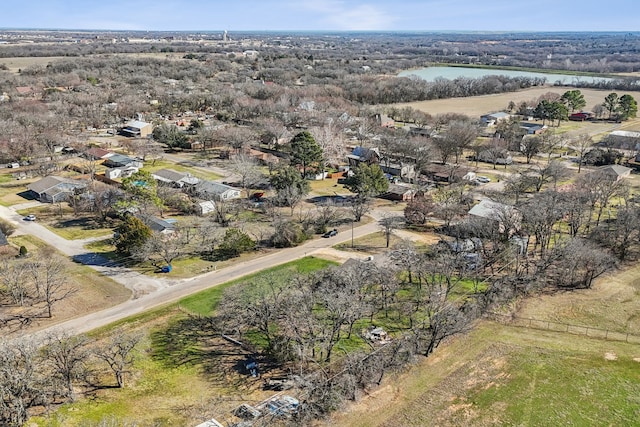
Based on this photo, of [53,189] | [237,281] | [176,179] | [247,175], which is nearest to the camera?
[237,281]

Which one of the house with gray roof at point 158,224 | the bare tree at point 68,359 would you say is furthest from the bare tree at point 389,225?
the bare tree at point 68,359

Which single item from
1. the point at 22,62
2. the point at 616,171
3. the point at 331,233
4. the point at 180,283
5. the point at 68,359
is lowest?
the point at 180,283

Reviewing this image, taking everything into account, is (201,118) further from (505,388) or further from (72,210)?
(505,388)

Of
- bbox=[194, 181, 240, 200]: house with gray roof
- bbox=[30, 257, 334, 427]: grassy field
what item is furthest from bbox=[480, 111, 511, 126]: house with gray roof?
bbox=[30, 257, 334, 427]: grassy field

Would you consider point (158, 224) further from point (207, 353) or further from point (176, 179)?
point (207, 353)

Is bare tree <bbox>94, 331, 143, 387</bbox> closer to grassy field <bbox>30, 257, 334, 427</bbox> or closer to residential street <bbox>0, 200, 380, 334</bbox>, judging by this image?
grassy field <bbox>30, 257, 334, 427</bbox>

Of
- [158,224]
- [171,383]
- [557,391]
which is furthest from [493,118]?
[171,383]

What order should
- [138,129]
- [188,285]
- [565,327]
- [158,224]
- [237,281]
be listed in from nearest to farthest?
[565,327] < [188,285] < [237,281] < [158,224] < [138,129]

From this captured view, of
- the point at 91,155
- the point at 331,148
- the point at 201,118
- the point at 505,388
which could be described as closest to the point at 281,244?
the point at 505,388

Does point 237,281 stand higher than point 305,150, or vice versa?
point 305,150
